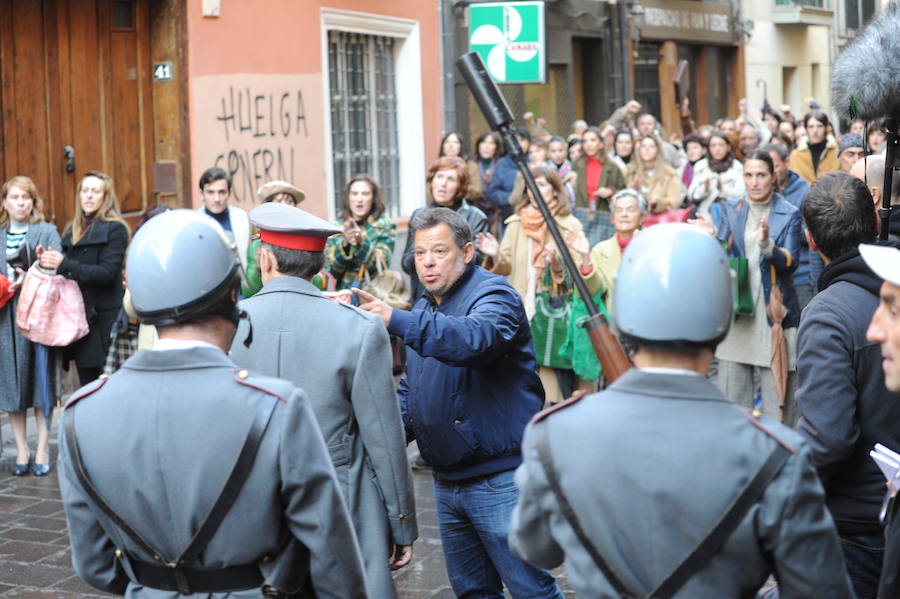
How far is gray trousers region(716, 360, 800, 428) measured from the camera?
813cm

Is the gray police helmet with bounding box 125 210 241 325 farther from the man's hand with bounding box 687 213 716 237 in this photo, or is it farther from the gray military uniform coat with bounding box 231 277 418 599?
the man's hand with bounding box 687 213 716 237

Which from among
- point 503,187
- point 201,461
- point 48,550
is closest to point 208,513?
point 201,461

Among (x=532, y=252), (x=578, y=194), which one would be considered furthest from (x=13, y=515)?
(x=578, y=194)

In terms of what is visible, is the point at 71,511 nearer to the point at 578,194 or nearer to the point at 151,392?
the point at 151,392

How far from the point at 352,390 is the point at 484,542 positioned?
803mm

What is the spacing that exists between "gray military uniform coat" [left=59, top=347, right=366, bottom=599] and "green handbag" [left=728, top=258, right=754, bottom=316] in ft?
17.8

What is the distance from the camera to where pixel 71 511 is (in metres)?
3.08

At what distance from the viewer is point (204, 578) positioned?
2.96 meters

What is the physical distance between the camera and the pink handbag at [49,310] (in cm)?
830

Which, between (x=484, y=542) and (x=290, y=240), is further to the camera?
(x=484, y=542)

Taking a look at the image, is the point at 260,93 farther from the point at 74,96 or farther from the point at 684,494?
the point at 684,494

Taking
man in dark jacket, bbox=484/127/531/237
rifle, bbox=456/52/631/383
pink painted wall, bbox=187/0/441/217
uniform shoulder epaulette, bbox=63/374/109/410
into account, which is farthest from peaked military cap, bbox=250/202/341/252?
man in dark jacket, bbox=484/127/531/237

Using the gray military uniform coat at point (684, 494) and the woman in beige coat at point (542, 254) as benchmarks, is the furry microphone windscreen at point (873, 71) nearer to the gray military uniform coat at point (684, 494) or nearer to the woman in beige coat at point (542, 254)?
the gray military uniform coat at point (684, 494)

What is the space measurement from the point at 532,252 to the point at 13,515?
3.56 metres
